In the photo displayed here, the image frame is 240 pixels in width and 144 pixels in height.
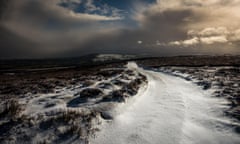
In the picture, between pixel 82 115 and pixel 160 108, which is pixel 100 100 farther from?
pixel 160 108

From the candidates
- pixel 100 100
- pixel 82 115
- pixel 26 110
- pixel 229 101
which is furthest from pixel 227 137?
pixel 26 110

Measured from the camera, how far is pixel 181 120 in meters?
8.25

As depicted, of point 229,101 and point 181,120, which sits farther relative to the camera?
point 229,101

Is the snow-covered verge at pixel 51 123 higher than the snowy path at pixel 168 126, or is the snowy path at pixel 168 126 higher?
the snow-covered verge at pixel 51 123

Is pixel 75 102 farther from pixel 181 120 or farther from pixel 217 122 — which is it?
pixel 217 122

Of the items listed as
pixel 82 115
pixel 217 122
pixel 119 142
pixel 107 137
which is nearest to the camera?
pixel 119 142

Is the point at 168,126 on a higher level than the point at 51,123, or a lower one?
lower

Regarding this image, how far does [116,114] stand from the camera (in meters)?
9.24

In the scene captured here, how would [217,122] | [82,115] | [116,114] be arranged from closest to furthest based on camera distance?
[217,122] < [82,115] < [116,114]

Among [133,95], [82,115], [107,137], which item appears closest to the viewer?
[107,137]

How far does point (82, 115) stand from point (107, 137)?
2546 millimetres

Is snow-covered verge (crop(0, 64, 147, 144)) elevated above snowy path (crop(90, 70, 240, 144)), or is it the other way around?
snow-covered verge (crop(0, 64, 147, 144))

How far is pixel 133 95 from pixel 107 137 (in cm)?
715

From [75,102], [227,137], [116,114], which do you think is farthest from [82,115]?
[227,137]
